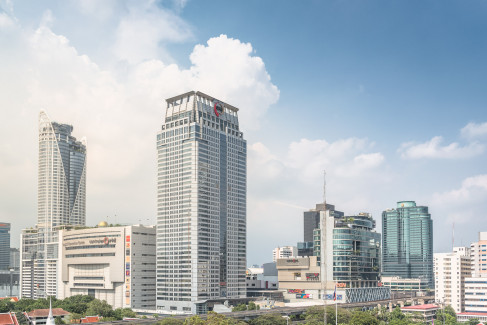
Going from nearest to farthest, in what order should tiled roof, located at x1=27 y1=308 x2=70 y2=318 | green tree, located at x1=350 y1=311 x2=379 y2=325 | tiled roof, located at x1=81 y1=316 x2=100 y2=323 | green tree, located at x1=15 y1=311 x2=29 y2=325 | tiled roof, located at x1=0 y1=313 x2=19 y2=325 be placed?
tiled roof, located at x1=0 y1=313 x2=19 y2=325, green tree, located at x1=350 y1=311 x2=379 y2=325, green tree, located at x1=15 y1=311 x2=29 y2=325, tiled roof, located at x1=81 y1=316 x2=100 y2=323, tiled roof, located at x1=27 y1=308 x2=70 y2=318

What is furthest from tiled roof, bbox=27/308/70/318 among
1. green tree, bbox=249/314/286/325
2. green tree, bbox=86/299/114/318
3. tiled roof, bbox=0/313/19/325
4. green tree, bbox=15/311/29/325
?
green tree, bbox=249/314/286/325

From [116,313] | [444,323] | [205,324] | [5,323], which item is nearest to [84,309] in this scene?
[116,313]

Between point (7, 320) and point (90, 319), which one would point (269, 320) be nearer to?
point (90, 319)

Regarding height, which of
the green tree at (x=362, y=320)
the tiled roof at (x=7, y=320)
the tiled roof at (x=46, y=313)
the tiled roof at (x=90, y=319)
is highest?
the tiled roof at (x=7, y=320)

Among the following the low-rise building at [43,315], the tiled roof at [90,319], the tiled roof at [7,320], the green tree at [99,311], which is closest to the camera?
the tiled roof at [7,320]

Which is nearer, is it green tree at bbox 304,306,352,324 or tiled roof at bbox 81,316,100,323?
tiled roof at bbox 81,316,100,323

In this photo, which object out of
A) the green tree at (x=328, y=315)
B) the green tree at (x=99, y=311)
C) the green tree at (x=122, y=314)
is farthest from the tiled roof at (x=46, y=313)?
the green tree at (x=328, y=315)

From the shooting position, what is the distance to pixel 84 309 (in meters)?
199

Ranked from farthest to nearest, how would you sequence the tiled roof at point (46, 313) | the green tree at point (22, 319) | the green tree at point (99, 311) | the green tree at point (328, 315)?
the green tree at point (99, 311)
the tiled roof at point (46, 313)
the green tree at point (328, 315)
the green tree at point (22, 319)

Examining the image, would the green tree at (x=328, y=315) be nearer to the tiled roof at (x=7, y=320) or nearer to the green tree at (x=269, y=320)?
the green tree at (x=269, y=320)

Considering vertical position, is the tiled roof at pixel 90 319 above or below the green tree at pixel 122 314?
above

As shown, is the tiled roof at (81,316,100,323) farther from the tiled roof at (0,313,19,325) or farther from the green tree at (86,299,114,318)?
the tiled roof at (0,313,19,325)

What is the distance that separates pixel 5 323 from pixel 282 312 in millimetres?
91179

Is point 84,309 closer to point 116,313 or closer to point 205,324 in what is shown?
point 116,313
